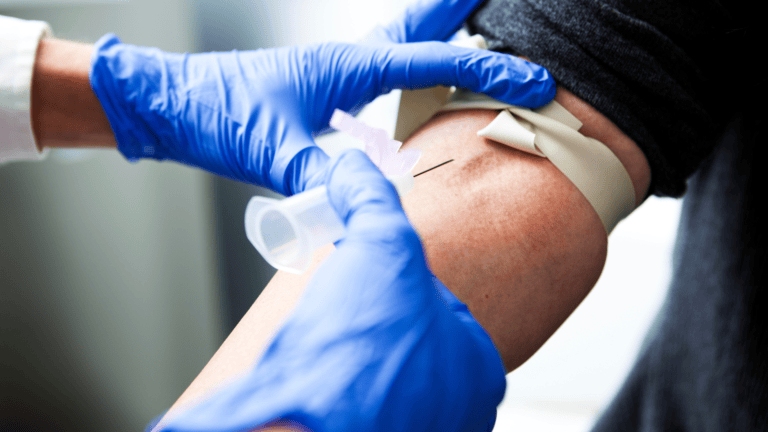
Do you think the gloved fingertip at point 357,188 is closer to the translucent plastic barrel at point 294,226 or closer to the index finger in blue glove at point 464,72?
the translucent plastic barrel at point 294,226

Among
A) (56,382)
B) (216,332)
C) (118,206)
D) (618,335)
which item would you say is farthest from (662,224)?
(56,382)

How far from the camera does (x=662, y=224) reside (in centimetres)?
167

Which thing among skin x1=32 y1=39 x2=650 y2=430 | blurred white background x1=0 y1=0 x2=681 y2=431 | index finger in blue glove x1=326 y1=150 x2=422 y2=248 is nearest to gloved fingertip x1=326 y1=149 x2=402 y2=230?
index finger in blue glove x1=326 y1=150 x2=422 y2=248

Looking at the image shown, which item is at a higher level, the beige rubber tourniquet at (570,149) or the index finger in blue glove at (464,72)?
the index finger in blue glove at (464,72)

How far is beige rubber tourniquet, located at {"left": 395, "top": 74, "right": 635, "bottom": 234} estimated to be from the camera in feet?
2.54

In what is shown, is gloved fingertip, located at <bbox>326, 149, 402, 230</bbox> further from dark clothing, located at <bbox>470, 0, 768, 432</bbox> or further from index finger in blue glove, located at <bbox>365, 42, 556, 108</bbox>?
dark clothing, located at <bbox>470, 0, 768, 432</bbox>

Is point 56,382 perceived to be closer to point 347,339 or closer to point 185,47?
point 185,47

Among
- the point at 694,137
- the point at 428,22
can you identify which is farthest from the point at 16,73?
→ the point at 694,137

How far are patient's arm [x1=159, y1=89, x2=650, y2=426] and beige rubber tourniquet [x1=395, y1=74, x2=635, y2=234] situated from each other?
2cm

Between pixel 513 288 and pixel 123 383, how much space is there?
1683 mm

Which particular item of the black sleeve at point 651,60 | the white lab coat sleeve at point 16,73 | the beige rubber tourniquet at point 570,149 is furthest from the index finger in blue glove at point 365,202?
the white lab coat sleeve at point 16,73

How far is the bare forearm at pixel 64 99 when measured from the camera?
2.88 feet

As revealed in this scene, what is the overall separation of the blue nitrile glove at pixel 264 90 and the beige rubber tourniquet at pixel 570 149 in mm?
30

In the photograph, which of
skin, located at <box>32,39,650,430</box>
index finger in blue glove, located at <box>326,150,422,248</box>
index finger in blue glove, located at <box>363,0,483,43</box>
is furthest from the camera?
index finger in blue glove, located at <box>363,0,483,43</box>
